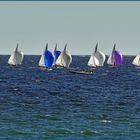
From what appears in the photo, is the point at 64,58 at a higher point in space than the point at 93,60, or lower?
lower

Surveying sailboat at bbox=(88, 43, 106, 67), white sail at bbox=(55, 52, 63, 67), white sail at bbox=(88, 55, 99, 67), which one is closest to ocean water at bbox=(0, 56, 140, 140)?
white sail at bbox=(55, 52, 63, 67)

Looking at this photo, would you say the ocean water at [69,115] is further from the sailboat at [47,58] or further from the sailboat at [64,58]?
the sailboat at [64,58]

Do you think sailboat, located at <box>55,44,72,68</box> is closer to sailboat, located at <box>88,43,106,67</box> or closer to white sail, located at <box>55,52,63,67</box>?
white sail, located at <box>55,52,63,67</box>

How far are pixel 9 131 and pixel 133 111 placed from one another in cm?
2112

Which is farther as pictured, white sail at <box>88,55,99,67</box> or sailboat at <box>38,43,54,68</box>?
white sail at <box>88,55,99,67</box>

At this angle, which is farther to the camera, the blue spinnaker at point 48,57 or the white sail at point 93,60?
the white sail at point 93,60

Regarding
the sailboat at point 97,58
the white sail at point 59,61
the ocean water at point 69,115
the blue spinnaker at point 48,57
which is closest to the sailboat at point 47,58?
the blue spinnaker at point 48,57

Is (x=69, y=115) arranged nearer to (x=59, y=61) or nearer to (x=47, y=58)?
(x=47, y=58)

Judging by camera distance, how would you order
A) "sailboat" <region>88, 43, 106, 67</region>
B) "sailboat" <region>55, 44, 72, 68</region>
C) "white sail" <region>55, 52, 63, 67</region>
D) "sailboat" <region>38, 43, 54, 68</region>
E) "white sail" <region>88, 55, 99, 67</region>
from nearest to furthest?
"sailboat" <region>38, 43, 54, 68</region> → "sailboat" <region>55, 44, 72, 68</region> → "white sail" <region>55, 52, 63, 67</region> → "sailboat" <region>88, 43, 106, 67</region> → "white sail" <region>88, 55, 99, 67</region>

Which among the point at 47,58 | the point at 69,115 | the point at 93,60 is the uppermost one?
the point at 93,60

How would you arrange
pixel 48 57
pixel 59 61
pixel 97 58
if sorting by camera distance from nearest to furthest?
pixel 48 57 < pixel 59 61 < pixel 97 58

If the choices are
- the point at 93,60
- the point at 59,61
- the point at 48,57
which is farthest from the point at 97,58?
the point at 48,57

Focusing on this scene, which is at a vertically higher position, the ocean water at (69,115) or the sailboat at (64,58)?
the sailboat at (64,58)

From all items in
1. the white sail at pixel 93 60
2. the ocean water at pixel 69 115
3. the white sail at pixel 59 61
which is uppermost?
the white sail at pixel 93 60
